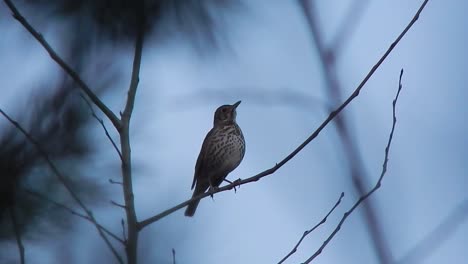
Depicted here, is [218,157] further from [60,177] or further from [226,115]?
[60,177]

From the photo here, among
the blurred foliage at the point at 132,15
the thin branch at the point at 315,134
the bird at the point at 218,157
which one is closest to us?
the thin branch at the point at 315,134

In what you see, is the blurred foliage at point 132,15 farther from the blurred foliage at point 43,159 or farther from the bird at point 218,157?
the bird at point 218,157

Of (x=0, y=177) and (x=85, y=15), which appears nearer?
(x=0, y=177)

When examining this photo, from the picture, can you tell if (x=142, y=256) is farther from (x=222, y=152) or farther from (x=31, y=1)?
(x=222, y=152)

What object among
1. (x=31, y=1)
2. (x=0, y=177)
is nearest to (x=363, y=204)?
(x=0, y=177)

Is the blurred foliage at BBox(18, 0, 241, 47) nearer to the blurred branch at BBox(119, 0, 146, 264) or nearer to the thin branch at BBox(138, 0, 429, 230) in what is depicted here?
the blurred branch at BBox(119, 0, 146, 264)

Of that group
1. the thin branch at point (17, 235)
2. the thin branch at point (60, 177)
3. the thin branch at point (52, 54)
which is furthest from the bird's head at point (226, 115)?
the thin branch at point (17, 235)

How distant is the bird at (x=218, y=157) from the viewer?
212 inches

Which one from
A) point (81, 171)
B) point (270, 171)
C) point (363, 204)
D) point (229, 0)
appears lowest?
point (363, 204)

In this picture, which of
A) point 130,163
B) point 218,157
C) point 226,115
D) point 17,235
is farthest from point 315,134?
point 226,115

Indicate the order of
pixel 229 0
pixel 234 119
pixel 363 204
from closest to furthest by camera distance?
pixel 363 204 < pixel 229 0 < pixel 234 119

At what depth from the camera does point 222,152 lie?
5.42 m

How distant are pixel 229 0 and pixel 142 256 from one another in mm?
914

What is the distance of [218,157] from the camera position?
5426mm
